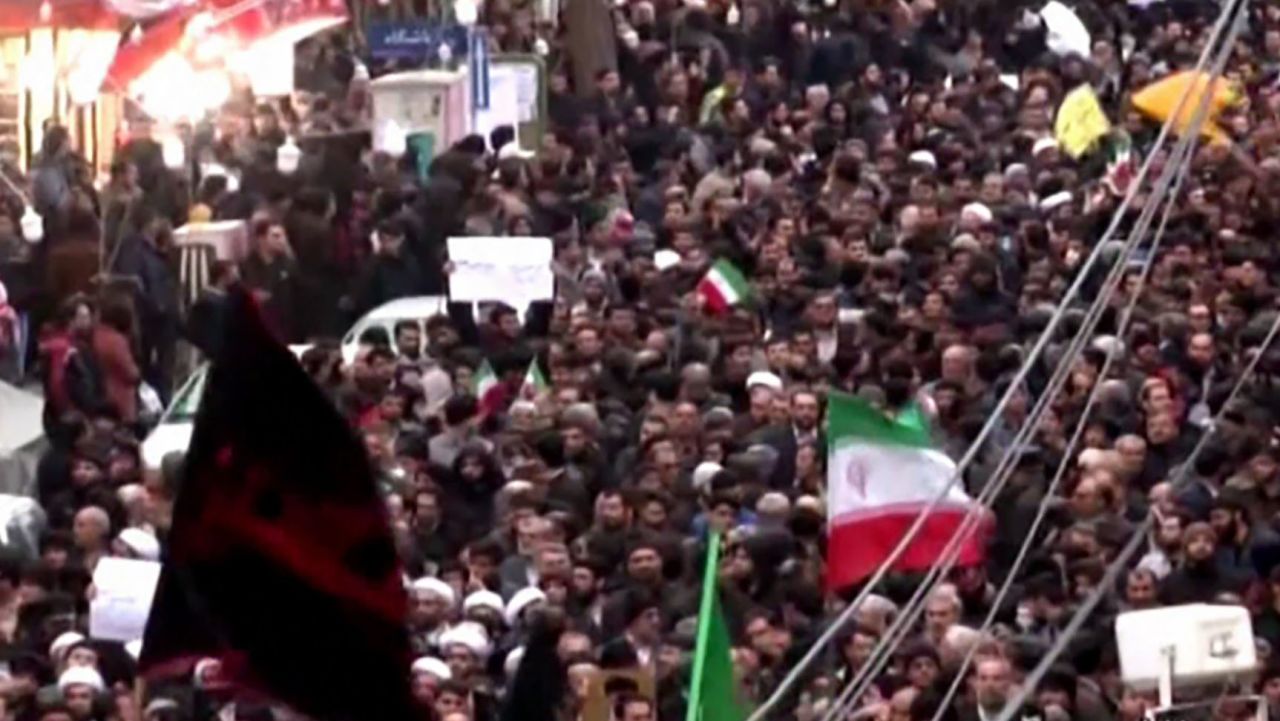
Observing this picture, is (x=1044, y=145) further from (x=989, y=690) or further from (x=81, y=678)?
(x=989, y=690)

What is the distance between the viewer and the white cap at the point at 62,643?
Result: 18908 millimetres

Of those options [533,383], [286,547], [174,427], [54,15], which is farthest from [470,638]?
[54,15]

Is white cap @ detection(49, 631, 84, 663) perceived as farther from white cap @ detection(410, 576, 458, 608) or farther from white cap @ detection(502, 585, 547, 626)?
white cap @ detection(502, 585, 547, 626)

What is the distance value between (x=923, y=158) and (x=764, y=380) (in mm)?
7371

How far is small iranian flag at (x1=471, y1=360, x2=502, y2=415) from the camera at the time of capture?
23.5 m

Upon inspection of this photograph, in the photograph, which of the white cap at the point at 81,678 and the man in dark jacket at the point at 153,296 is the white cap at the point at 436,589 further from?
the man in dark jacket at the point at 153,296

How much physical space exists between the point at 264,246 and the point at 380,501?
14.8 metres

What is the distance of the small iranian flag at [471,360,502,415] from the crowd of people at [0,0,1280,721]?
25mm

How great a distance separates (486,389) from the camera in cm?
2394

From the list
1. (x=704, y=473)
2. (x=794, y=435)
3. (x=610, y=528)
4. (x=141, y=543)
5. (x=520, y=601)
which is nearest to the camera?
(x=520, y=601)

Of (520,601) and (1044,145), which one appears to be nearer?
(520,601)

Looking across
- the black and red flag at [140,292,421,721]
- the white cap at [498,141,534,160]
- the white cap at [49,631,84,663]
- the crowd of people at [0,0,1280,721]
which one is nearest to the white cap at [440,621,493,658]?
the crowd of people at [0,0,1280,721]

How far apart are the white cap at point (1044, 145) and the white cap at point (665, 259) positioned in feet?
10.4

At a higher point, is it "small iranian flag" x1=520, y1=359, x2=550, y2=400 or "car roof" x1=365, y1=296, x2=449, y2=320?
"small iranian flag" x1=520, y1=359, x2=550, y2=400
